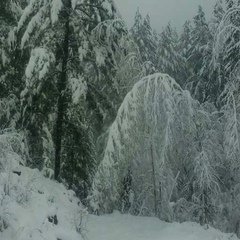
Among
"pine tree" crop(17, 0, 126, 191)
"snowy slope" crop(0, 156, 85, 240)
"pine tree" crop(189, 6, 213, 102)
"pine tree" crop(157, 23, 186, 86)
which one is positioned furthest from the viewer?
"pine tree" crop(157, 23, 186, 86)

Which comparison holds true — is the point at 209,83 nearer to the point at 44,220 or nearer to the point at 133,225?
the point at 133,225

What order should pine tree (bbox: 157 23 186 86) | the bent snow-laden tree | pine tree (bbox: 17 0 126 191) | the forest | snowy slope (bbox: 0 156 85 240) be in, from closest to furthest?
snowy slope (bbox: 0 156 85 240) → the bent snow-laden tree → the forest → pine tree (bbox: 17 0 126 191) → pine tree (bbox: 157 23 186 86)

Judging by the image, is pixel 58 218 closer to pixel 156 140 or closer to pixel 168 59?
pixel 156 140

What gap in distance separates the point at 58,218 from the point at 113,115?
567cm

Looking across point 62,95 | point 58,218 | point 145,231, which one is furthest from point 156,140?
point 58,218

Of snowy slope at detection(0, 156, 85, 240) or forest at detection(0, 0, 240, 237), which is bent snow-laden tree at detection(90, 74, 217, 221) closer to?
forest at detection(0, 0, 240, 237)

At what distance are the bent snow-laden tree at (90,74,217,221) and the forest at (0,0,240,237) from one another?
28 mm

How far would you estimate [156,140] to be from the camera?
422 inches

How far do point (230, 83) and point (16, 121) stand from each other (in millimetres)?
7183

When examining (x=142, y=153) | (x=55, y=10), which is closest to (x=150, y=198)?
(x=142, y=153)

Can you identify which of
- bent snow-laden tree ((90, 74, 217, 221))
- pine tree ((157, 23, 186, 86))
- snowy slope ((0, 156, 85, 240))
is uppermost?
pine tree ((157, 23, 186, 86))

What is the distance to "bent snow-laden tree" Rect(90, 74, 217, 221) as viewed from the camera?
32.5ft

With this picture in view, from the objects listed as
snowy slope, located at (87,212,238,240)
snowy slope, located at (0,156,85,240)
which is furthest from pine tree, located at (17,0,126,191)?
snowy slope, located at (87,212,238,240)

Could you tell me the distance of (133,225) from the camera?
909cm
